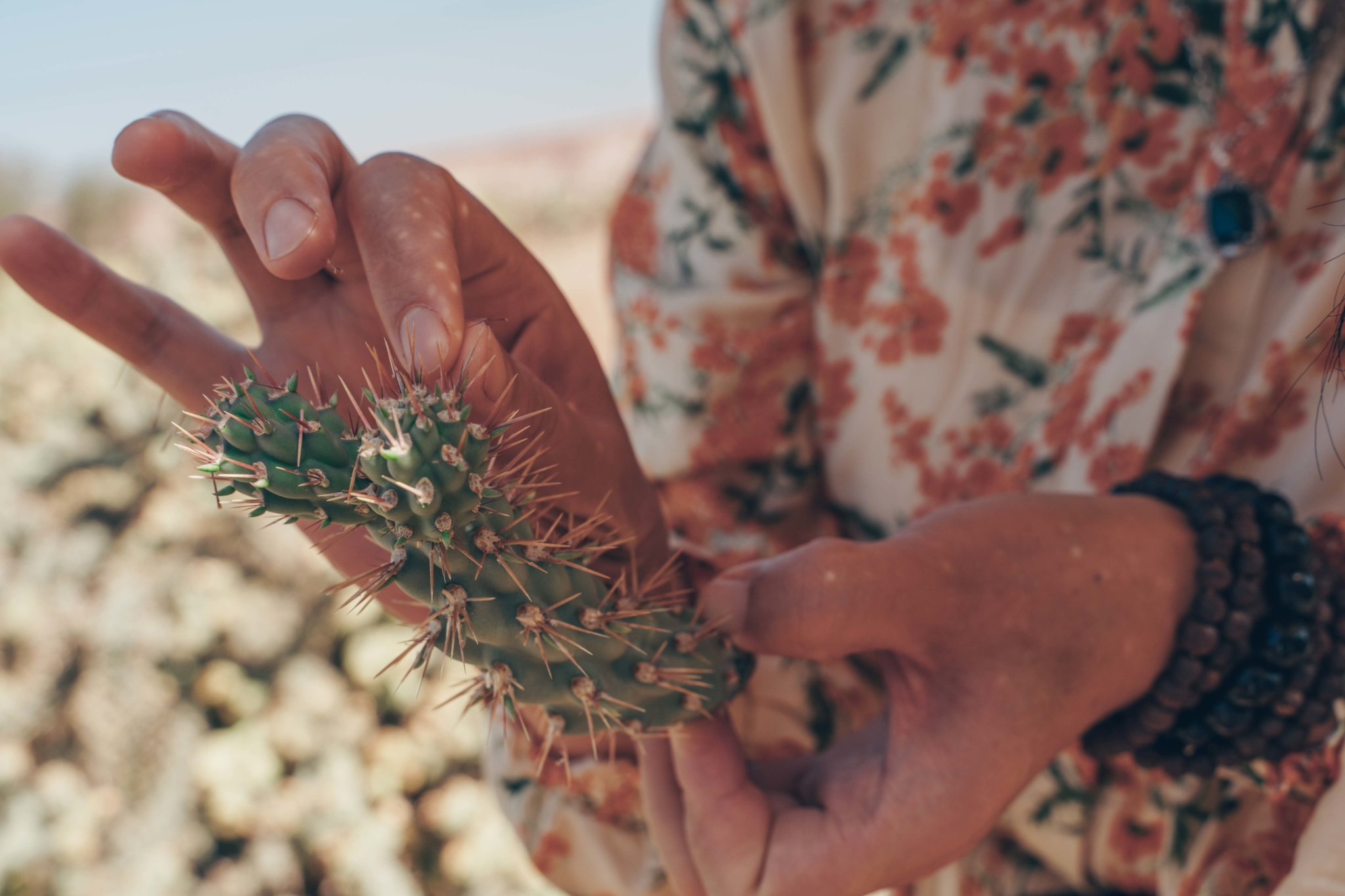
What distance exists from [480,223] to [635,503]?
20cm

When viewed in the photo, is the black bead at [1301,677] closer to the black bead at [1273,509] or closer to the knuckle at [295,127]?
the black bead at [1273,509]

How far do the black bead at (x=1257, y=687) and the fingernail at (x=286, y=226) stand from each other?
59 cm

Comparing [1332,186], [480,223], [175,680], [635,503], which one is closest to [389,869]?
[175,680]

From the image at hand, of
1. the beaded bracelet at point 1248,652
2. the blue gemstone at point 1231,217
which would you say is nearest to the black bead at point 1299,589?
the beaded bracelet at point 1248,652

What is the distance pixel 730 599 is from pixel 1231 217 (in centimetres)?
49

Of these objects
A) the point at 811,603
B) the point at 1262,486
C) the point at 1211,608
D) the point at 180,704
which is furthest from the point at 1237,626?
the point at 180,704

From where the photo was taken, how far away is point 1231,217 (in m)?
0.65

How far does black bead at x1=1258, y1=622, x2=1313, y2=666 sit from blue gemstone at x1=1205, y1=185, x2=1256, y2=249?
0.29 metres

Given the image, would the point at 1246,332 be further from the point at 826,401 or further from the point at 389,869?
the point at 389,869

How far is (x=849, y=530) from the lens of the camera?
34.7 inches

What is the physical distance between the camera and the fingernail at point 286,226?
0.36 metres

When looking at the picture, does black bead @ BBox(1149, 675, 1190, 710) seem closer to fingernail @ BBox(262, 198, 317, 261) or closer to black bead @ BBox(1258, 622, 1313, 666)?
black bead @ BBox(1258, 622, 1313, 666)

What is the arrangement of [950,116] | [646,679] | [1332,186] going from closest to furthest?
[646,679], [1332,186], [950,116]

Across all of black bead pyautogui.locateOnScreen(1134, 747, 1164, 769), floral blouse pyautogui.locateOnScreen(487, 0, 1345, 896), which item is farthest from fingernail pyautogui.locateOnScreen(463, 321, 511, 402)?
black bead pyautogui.locateOnScreen(1134, 747, 1164, 769)
